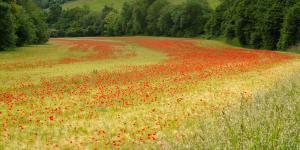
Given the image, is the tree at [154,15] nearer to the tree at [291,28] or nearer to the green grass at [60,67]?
the tree at [291,28]

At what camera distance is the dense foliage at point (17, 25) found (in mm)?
46344

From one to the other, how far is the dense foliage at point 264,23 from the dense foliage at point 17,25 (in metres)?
42.5

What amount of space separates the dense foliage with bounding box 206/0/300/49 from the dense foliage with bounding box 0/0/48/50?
139ft

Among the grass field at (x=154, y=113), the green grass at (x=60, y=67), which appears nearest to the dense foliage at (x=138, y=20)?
the green grass at (x=60, y=67)

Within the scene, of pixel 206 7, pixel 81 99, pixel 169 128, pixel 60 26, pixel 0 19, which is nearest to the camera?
pixel 169 128

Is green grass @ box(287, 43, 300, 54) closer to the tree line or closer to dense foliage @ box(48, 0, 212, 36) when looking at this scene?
the tree line

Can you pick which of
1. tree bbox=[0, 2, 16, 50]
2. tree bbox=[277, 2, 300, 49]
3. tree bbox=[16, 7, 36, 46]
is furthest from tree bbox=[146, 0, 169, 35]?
tree bbox=[0, 2, 16, 50]

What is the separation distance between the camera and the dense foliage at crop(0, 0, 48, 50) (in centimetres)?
4634

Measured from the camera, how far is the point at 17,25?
55.8m

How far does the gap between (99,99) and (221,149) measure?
31.9 feet

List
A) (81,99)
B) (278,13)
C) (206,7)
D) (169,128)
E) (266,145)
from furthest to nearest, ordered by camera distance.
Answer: (206,7) < (278,13) < (81,99) < (169,128) < (266,145)

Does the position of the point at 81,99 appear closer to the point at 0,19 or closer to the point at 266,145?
the point at 266,145

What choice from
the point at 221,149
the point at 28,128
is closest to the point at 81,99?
the point at 28,128

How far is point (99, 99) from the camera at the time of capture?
1475cm
